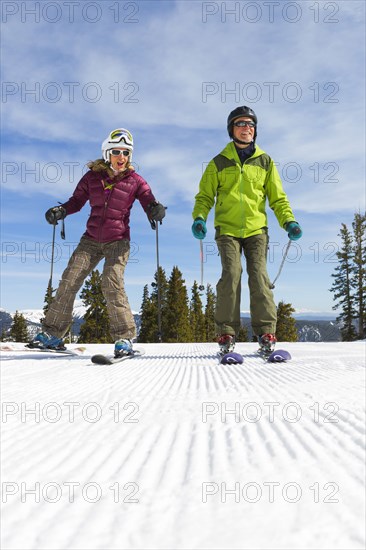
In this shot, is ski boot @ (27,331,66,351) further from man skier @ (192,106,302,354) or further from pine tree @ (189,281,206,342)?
pine tree @ (189,281,206,342)

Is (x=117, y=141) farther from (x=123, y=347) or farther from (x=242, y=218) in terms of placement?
(x=123, y=347)

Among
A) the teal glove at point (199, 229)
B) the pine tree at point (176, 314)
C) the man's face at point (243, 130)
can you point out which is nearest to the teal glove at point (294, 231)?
the teal glove at point (199, 229)

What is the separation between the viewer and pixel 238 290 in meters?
4.09

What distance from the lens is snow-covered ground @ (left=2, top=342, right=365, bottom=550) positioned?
A: 0.75 meters

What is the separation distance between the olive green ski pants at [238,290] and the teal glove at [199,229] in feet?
0.66

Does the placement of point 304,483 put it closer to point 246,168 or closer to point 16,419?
point 16,419

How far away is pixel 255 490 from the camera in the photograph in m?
0.92

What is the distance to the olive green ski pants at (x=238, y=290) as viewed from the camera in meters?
4.04

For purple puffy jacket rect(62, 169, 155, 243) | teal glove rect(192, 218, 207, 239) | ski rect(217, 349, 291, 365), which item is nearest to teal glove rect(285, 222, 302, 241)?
teal glove rect(192, 218, 207, 239)

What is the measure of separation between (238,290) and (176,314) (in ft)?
146

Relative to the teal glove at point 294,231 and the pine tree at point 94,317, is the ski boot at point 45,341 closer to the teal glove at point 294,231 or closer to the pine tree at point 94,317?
the teal glove at point 294,231

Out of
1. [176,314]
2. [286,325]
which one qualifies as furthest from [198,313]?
[286,325]

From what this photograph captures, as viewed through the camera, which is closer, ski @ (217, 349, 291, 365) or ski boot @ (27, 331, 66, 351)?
ski @ (217, 349, 291, 365)

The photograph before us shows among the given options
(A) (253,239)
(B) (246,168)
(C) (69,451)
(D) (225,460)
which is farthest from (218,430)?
(B) (246,168)
